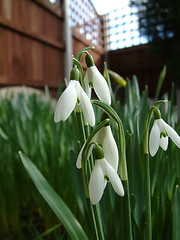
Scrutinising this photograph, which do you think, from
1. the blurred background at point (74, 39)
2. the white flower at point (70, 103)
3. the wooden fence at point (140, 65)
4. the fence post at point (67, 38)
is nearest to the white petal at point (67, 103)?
the white flower at point (70, 103)

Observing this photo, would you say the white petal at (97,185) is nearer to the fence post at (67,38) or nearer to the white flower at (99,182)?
the white flower at (99,182)

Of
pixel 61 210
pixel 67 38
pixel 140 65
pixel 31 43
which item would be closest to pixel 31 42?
pixel 31 43

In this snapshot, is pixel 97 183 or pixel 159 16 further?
pixel 159 16

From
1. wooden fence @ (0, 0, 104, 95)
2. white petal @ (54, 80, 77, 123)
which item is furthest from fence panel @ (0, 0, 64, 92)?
white petal @ (54, 80, 77, 123)

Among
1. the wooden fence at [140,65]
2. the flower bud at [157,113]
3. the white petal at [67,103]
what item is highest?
the wooden fence at [140,65]

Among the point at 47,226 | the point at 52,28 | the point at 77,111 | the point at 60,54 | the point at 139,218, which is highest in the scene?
the point at 52,28

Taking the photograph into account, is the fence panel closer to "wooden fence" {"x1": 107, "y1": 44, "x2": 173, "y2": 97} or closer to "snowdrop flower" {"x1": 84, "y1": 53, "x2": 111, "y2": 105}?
"wooden fence" {"x1": 107, "y1": 44, "x2": 173, "y2": 97}

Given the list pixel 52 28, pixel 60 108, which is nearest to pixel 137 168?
pixel 60 108

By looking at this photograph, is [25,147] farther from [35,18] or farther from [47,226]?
[35,18]
